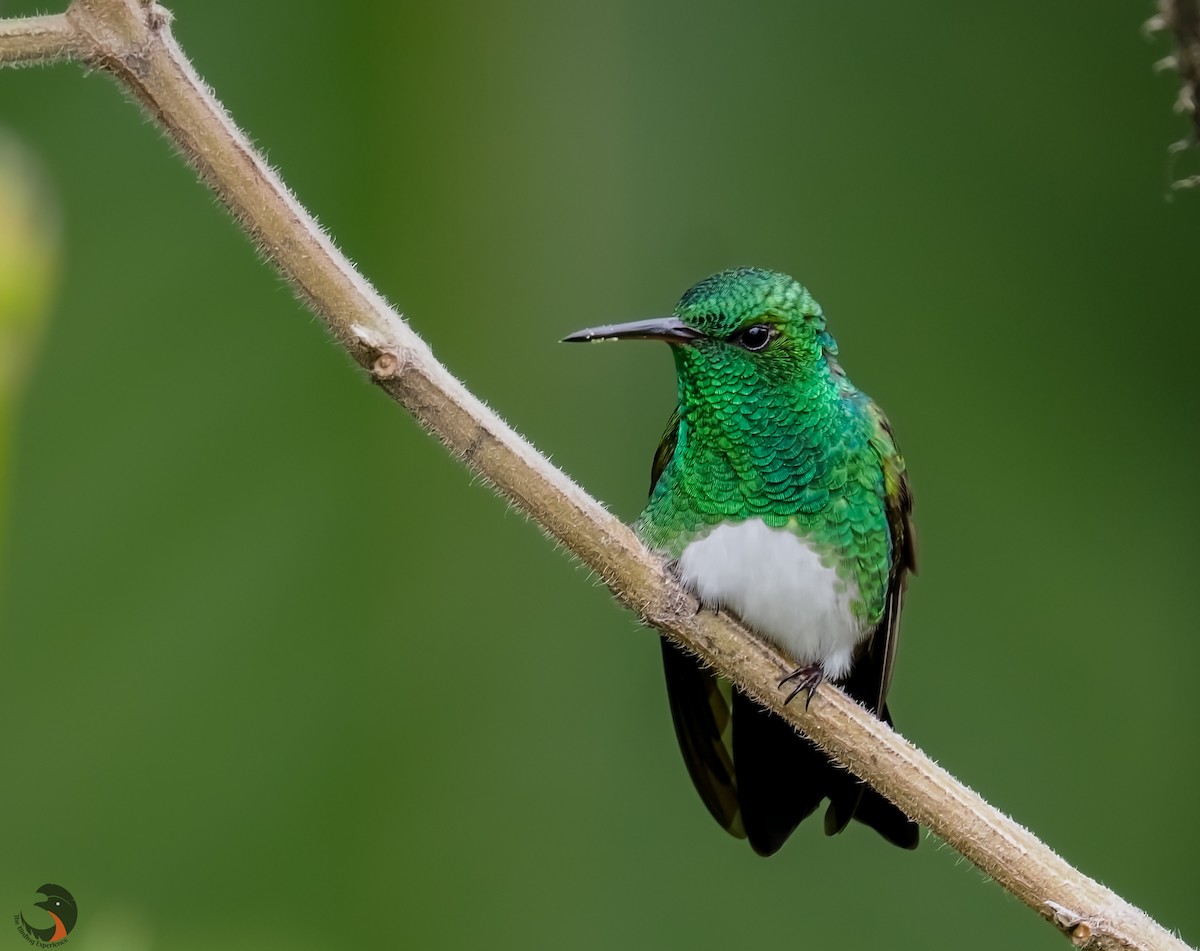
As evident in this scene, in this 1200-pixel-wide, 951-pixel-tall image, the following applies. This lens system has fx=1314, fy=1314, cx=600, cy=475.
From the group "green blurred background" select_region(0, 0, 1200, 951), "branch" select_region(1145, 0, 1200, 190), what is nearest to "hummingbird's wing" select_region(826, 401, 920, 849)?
"green blurred background" select_region(0, 0, 1200, 951)

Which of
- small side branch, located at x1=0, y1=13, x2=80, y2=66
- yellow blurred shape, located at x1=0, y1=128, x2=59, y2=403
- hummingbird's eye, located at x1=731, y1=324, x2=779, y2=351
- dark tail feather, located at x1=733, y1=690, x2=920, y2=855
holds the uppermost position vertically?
hummingbird's eye, located at x1=731, y1=324, x2=779, y2=351

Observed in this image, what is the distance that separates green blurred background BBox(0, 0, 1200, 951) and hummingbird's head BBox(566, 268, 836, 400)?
27.0 inches

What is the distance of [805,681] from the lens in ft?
4.83

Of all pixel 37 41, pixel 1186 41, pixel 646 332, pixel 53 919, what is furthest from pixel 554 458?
pixel 1186 41

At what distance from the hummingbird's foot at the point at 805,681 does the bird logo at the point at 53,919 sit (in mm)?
847

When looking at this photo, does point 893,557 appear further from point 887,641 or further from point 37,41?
point 37,41

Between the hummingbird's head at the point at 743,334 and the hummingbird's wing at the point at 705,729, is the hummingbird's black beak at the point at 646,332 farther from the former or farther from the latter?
the hummingbird's wing at the point at 705,729

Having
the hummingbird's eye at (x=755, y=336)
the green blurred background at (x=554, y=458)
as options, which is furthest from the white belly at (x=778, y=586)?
the green blurred background at (x=554, y=458)

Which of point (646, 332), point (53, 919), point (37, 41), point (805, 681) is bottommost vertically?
point (53, 919)

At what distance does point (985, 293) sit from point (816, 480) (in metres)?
1.18

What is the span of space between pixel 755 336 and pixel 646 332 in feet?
0.63

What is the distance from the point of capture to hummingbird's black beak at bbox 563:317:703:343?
1.28 metres

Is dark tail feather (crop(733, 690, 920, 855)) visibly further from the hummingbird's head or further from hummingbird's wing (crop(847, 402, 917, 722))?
the hummingbird's head

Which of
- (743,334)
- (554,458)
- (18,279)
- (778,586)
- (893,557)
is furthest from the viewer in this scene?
(554,458)
